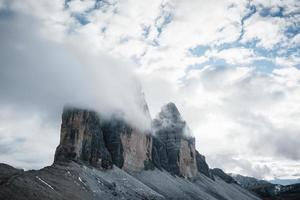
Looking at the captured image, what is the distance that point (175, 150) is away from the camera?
608 ft

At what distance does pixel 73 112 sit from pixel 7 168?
38.7m

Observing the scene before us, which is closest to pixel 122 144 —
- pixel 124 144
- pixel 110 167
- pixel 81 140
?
pixel 124 144

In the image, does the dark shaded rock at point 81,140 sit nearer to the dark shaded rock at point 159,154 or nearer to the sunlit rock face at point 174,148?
the dark shaded rock at point 159,154

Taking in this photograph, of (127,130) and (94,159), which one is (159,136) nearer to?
(127,130)

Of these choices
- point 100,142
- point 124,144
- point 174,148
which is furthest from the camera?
point 174,148

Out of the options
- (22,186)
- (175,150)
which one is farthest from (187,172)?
(22,186)

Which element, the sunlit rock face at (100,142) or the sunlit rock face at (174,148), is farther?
the sunlit rock face at (174,148)

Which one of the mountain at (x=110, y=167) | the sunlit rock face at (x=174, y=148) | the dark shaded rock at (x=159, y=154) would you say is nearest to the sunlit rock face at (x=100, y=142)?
the mountain at (x=110, y=167)

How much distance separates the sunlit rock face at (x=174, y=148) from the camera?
17662cm

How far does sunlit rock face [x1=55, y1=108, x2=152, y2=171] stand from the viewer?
369 ft

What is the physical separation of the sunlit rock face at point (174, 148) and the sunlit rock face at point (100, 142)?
25237 mm

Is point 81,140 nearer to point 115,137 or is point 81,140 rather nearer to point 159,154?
point 115,137

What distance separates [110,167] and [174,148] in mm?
74419

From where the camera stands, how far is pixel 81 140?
114750 millimetres
